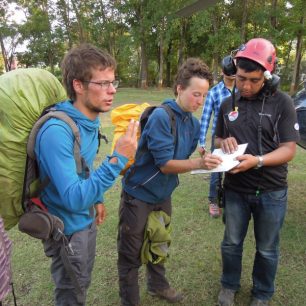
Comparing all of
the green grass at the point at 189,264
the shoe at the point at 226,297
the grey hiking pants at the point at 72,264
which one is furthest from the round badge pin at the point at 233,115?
the green grass at the point at 189,264

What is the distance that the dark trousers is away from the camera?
8.94 ft

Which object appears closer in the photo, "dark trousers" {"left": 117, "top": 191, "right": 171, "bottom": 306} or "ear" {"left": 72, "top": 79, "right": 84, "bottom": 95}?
"ear" {"left": 72, "top": 79, "right": 84, "bottom": 95}

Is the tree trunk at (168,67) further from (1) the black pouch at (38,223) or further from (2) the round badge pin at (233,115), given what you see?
(1) the black pouch at (38,223)

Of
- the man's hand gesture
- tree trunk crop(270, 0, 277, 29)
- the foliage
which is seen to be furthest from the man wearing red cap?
tree trunk crop(270, 0, 277, 29)

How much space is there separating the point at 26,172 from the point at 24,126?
240mm

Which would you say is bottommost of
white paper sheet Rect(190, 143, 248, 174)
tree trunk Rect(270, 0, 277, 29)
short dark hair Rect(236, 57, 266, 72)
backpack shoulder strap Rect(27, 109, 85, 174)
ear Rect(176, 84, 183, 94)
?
white paper sheet Rect(190, 143, 248, 174)

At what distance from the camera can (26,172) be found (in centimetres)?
186

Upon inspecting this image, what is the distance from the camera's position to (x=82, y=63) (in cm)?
194

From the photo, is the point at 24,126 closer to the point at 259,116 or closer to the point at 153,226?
the point at 153,226

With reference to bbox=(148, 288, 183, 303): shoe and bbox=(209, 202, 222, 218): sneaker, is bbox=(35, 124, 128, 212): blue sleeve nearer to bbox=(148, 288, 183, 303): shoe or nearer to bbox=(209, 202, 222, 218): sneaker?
bbox=(148, 288, 183, 303): shoe

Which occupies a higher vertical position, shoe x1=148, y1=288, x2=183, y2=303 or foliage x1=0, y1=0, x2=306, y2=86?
foliage x1=0, y1=0, x2=306, y2=86

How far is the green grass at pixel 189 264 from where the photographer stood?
313cm

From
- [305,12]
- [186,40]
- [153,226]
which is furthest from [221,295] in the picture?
[186,40]

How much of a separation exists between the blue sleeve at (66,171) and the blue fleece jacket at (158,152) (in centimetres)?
68
